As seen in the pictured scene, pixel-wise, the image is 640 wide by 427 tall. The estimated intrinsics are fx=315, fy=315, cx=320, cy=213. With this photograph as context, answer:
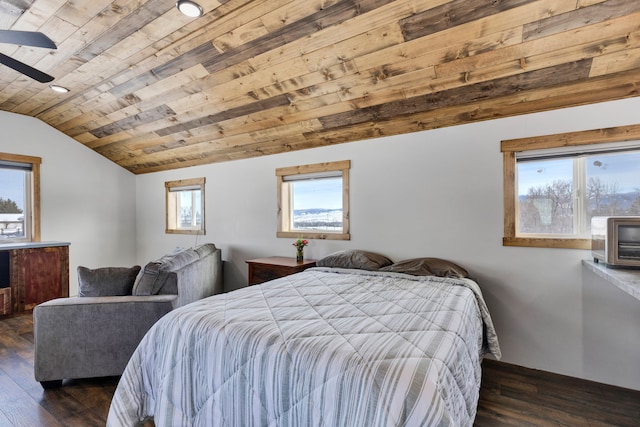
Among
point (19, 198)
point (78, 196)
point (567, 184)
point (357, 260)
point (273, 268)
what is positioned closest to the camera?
point (567, 184)

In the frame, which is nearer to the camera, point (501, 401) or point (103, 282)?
point (501, 401)

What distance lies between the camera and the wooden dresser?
4.03m

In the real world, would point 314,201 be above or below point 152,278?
above

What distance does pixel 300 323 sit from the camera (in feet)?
5.11

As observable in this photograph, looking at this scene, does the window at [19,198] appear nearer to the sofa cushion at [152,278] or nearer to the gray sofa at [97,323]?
the gray sofa at [97,323]

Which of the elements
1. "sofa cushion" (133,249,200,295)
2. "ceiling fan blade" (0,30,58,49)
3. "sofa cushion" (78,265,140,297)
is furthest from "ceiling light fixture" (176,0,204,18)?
"sofa cushion" (78,265,140,297)

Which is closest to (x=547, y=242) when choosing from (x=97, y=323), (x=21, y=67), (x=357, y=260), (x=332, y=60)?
(x=357, y=260)

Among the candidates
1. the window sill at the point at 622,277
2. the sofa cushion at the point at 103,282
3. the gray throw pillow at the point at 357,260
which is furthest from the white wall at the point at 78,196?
the window sill at the point at 622,277

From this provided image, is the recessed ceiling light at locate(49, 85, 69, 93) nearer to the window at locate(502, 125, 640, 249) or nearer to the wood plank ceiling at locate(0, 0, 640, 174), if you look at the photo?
the wood plank ceiling at locate(0, 0, 640, 174)

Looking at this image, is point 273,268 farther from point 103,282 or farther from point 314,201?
point 103,282

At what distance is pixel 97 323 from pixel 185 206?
10.9 ft

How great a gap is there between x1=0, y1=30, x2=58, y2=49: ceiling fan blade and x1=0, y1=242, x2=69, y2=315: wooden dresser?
308cm

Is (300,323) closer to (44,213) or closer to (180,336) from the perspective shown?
(180,336)

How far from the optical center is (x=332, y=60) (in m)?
2.57
